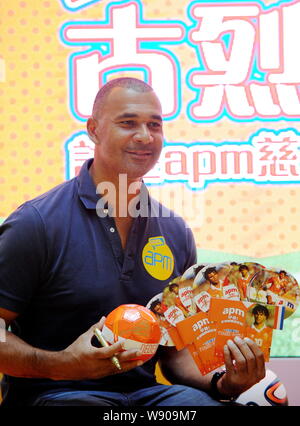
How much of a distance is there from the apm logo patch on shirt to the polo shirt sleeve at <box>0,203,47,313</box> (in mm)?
384

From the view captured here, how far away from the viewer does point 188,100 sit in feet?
6.84

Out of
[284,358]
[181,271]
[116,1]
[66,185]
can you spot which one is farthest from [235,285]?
[116,1]

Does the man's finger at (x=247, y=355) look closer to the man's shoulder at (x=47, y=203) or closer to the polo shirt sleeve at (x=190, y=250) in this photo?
the polo shirt sleeve at (x=190, y=250)

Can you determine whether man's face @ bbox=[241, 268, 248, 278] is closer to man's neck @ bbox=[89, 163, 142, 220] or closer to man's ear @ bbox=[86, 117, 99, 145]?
man's neck @ bbox=[89, 163, 142, 220]

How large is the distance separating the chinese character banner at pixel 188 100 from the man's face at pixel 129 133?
0.48 feet

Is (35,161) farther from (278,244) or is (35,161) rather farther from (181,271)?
(278,244)

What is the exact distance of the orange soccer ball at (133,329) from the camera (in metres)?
1.67

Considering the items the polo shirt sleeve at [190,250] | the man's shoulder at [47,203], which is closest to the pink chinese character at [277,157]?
the polo shirt sleeve at [190,250]

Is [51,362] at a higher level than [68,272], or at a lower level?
lower

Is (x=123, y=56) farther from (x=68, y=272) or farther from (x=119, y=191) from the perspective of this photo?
(x=68, y=272)

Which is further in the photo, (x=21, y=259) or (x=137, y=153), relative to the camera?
(x=137, y=153)

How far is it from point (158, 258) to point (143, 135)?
1.50ft

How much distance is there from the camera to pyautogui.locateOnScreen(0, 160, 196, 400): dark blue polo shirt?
1763 mm

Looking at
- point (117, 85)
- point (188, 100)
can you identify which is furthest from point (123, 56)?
point (188, 100)
